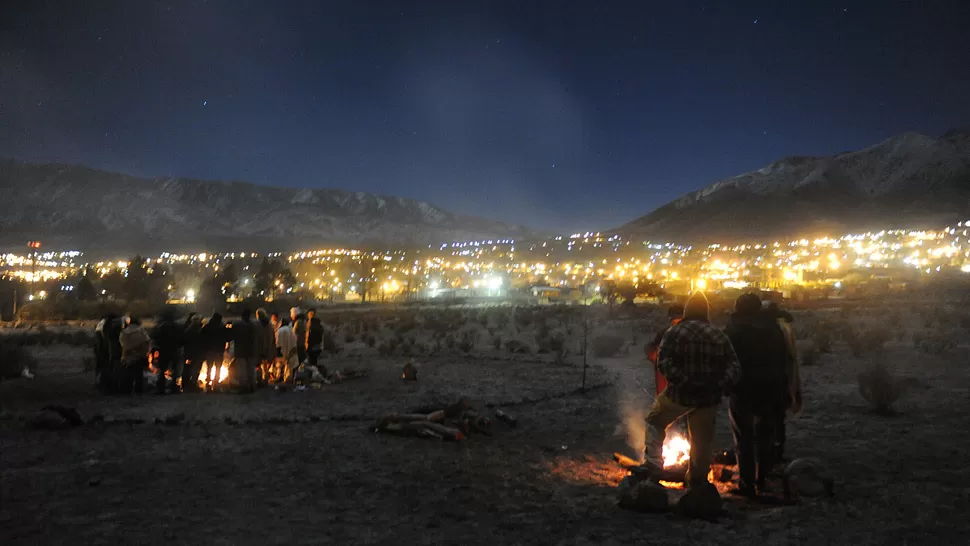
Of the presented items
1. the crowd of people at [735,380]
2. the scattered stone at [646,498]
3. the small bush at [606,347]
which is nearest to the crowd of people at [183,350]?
the scattered stone at [646,498]

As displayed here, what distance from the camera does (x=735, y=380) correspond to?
6055 mm

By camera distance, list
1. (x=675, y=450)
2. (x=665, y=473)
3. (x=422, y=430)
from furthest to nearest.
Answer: (x=422, y=430)
(x=675, y=450)
(x=665, y=473)

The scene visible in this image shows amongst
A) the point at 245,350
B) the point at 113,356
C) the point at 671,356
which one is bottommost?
A: the point at 113,356

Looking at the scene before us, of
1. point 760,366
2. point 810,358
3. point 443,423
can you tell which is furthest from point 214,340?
point 810,358

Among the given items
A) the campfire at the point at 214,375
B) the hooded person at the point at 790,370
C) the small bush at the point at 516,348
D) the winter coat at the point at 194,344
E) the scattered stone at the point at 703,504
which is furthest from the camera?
the small bush at the point at 516,348

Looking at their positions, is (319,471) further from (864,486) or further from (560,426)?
(864,486)

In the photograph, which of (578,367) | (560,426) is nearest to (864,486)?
(560,426)

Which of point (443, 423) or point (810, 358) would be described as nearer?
point (443, 423)

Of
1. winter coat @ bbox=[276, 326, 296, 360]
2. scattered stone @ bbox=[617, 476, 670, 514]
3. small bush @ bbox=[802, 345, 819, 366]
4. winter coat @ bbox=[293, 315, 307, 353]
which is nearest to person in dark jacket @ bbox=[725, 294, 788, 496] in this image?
scattered stone @ bbox=[617, 476, 670, 514]

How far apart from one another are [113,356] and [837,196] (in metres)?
151

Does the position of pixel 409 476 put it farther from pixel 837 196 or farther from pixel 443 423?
pixel 837 196

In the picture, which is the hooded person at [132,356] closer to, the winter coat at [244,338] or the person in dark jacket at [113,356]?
the person in dark jacket at [113,356]

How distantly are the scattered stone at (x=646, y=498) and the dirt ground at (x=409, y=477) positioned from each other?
0.09m

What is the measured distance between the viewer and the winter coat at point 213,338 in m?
14.1
